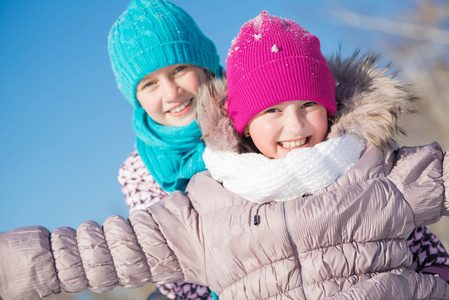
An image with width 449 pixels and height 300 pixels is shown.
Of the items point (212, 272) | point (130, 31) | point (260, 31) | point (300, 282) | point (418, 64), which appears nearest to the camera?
point (300, 282)

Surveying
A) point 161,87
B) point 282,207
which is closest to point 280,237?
point 282,207

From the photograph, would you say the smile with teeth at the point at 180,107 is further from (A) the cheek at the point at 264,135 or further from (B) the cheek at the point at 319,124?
(B) the cheek at the point at 319,124

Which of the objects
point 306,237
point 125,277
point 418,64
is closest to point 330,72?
point 306,237

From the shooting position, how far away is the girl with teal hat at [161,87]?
9.05ft

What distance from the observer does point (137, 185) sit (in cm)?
300

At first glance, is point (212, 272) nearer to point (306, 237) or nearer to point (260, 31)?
point (306, 237)

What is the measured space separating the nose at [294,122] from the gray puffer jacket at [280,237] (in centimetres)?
15

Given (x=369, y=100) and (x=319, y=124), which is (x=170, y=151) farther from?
(x=369, y=100)

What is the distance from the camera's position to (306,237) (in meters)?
1.93

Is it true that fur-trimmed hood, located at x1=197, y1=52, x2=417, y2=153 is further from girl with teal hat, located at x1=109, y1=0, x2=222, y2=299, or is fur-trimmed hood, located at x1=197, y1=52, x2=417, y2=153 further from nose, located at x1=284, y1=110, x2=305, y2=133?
girl with teal hat, located at x1=109, y1=0, x2=222, y2=299

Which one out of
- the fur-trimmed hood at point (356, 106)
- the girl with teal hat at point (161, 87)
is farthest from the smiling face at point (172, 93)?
the fur-trimmed hood at point (356, 106)

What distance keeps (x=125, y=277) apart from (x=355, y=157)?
0.99 meters

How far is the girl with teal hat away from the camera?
9.05 feet

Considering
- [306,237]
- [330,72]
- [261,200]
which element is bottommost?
[306,237]
